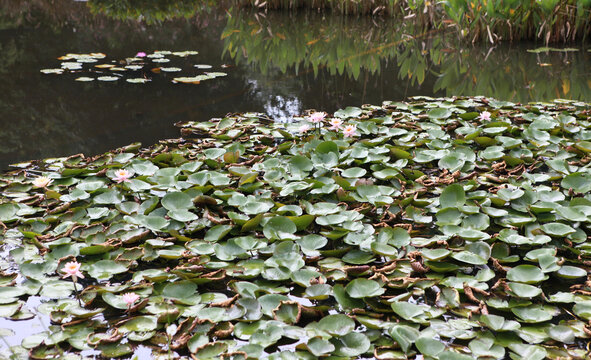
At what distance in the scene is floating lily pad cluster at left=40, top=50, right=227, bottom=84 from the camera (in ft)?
13.2

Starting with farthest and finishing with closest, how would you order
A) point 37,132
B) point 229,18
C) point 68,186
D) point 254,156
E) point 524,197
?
point 229,18, point 37,132, point 254,156, point 68,186, point 524,197

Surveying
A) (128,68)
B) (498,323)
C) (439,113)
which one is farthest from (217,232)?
(128,68)

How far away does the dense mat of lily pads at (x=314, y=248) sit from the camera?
1.38 metres

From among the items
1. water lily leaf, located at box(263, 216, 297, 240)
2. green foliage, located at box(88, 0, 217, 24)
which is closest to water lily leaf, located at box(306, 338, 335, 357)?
water lily leaf, located at box(263, 216, 297, 240)

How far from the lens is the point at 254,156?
2518 mm

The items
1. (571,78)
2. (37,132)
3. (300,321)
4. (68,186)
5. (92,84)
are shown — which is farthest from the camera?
(571,78)

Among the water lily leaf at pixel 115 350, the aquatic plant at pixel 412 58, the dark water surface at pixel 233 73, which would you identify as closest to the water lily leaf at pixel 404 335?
the water lily leaf at pixel 115 350

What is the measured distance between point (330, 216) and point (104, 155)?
1.23 meters

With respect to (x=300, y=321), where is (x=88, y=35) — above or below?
above

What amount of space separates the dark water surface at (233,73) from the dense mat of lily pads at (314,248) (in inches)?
25.2

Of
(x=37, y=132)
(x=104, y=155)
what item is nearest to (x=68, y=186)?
(x=104, y=155)

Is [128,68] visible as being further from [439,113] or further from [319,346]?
[319,346]

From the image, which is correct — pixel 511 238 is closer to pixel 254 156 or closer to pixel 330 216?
Result: pixel 330 216

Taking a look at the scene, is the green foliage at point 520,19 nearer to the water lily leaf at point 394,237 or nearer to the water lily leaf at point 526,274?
the water lily leaf at point 394,237
